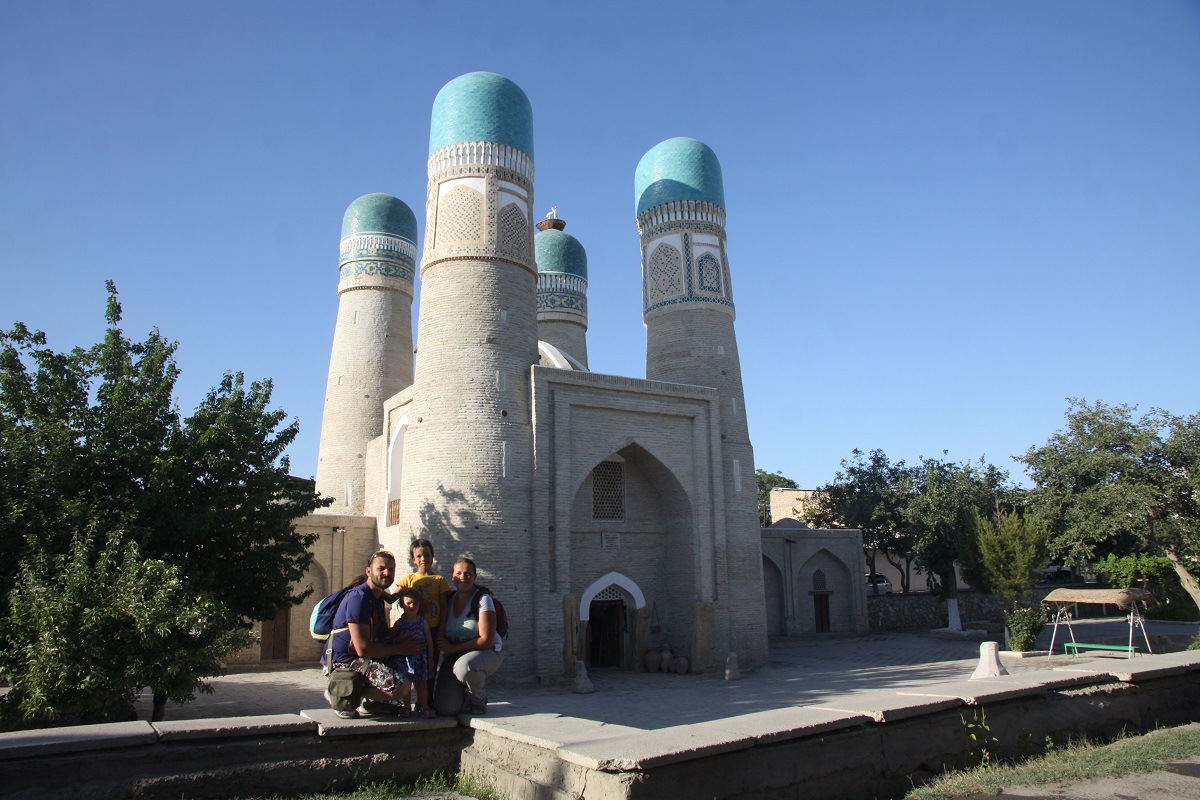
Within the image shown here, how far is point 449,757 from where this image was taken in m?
4.95

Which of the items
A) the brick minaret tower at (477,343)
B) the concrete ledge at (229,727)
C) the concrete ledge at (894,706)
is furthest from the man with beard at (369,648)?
the brick minaret tower at (477,343)

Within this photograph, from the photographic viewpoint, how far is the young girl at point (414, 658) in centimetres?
505

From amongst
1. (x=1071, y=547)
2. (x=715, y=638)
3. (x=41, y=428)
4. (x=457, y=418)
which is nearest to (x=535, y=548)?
(x=457, y=418)

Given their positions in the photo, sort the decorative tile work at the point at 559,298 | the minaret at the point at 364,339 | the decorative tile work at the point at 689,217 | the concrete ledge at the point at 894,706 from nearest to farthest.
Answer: the concrete ledge at the point at 894,706
the minaret at the point at 364,339
the decorative tile work at the point at 689,217
the decorative tile work at the point at 559,298

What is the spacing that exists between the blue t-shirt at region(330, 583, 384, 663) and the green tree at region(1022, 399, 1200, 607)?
18551mm

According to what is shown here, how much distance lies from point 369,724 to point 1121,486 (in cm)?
1910

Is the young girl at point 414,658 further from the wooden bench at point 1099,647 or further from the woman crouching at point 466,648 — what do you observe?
the wooden bench at point 1099,647

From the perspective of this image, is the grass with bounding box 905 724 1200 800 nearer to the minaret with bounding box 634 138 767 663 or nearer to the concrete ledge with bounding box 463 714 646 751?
the concrete ledge with bounding box 463 714 646 751

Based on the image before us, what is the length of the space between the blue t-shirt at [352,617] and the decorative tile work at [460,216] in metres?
10.7

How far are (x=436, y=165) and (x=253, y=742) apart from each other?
503 inches

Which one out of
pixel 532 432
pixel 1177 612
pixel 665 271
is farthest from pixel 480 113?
pixel 1177 612

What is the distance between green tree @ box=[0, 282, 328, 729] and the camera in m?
8.46

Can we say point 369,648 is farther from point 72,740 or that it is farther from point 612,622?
point 612,622

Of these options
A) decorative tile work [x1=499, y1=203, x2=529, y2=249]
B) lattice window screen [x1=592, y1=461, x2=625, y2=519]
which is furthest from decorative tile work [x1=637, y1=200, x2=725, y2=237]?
lattice window screen [x1=592, y1=461, x2=625, y2=519]
